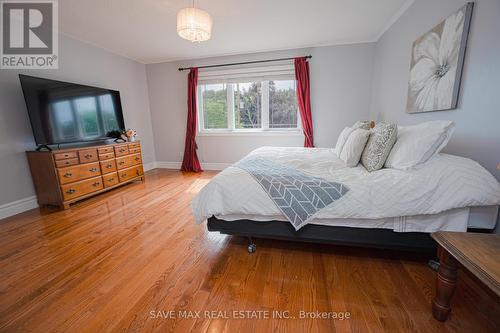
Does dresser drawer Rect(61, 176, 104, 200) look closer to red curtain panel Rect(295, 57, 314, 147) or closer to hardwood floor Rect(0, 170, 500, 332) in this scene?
hardwood floor Rect(0, 170, 500, 332)

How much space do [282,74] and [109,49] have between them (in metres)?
3.12

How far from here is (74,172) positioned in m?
2.69

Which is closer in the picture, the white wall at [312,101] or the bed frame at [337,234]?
the bed frame at [337,234]

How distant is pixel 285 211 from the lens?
1411 millimetres

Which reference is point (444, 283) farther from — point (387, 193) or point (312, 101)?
point (312, 101)

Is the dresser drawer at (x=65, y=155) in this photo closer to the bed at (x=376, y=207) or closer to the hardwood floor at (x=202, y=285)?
the hardwood floor at (x=202, y=285)

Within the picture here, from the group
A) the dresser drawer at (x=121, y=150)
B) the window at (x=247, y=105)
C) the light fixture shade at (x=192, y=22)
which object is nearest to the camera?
the light fixture shade at (x=192, y=22)

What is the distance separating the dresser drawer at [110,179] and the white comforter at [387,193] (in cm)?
233

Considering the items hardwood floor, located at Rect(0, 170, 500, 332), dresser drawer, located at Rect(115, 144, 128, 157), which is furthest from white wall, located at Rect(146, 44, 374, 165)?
hardwood floor, located at Rect(0, 170, 500, 332)

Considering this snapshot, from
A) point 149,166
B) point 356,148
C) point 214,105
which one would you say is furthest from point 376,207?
point 149,166

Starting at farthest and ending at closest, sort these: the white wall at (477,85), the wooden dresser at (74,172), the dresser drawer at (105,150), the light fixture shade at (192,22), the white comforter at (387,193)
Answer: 1. the dresser drawer at (105,150)
2. the wooden dresser at (74,172)
3. the light fixture shade at (192,22)
4. the white wall at (477,85)
5. the white comforter at (387,193)

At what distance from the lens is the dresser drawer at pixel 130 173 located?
133 inches

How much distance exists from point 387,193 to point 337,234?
0.43 metres
